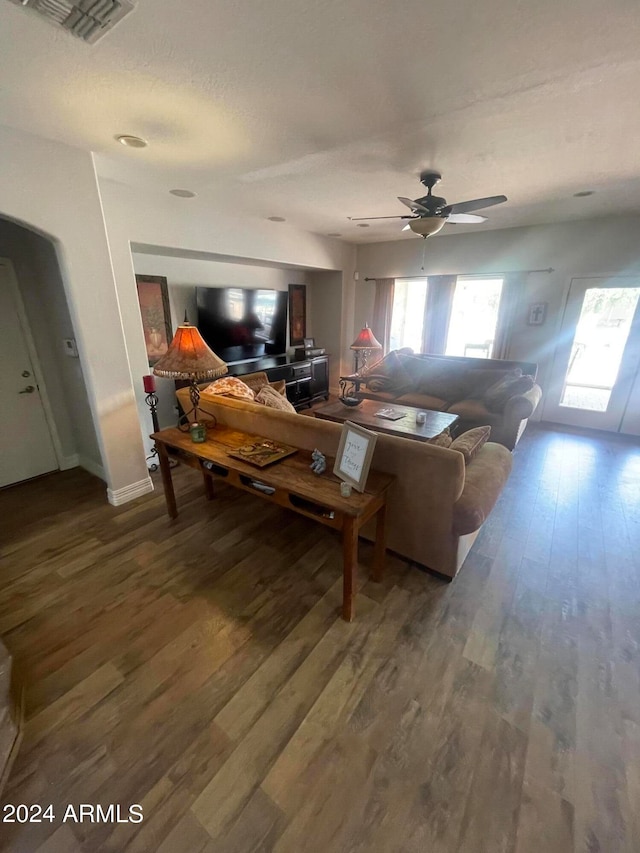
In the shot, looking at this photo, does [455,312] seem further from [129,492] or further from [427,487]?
[129,492]

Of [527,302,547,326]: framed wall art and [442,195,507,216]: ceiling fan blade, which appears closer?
[442,195,507,216]: ceiling fan blade

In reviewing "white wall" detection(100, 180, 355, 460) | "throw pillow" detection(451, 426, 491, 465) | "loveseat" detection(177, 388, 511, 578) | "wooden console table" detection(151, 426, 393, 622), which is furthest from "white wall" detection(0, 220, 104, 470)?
"throw pillow" detection(451, 426, 491, 465)

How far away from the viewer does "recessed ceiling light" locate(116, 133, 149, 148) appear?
2.15m

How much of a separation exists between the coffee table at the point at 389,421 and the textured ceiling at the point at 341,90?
207 centimetres

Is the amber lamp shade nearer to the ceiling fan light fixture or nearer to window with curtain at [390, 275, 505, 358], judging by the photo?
the ceiling fan light fixture

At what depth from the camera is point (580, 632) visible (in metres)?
1.80

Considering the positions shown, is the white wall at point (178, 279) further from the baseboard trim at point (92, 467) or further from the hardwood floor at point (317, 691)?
the hardwood floor at point (317, 691)

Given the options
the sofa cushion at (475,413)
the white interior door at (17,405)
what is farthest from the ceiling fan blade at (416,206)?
the white interior door at (17,405)

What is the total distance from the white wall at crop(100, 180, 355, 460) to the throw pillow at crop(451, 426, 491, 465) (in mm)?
2765

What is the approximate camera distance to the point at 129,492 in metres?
3.00

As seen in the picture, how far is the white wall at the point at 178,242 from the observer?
3.04 m

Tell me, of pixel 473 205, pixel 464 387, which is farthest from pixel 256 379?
pixel 473 205

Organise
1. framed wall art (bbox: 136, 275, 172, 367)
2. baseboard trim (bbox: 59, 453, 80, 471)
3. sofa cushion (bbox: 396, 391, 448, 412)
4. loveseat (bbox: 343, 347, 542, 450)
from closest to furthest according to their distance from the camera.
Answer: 1. baseboard trim (bbox: 59, 453, 80, 471)
2. framed wall art (bbox: 136, 275, 172, 367)
3. loveseat (bbox: 343, 347, 542, 450)
4. sofa cushion (bbox: 396, 391, 448, 412)

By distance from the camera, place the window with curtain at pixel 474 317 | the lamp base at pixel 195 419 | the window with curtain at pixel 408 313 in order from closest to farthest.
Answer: the lamp base at pixel 195 419, the window with curtain at pixel 474 317, the window with curtain at pixel 408 313
